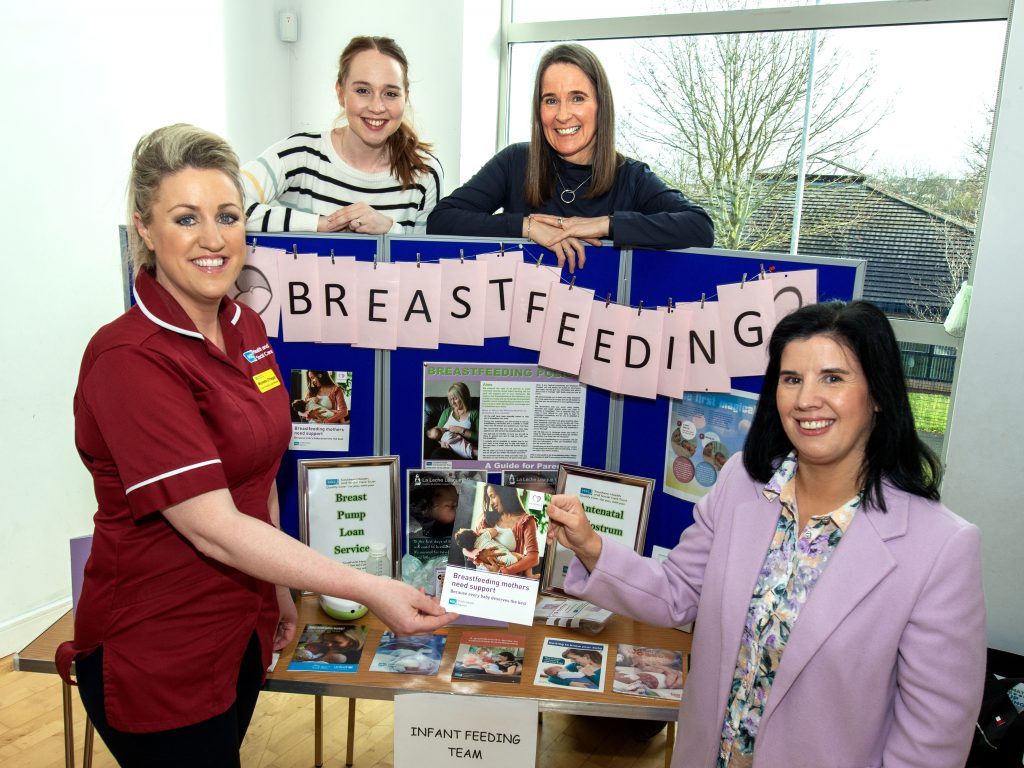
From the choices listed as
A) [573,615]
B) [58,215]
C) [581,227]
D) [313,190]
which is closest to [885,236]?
[581,227]

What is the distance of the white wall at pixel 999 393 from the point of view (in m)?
2.65

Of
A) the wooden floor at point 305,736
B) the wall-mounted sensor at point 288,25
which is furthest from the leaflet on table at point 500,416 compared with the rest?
the wall-mounted sensor at point 288,25

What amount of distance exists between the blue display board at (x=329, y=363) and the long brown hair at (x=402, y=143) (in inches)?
11.8

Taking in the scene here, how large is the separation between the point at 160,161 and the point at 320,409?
86 centimetres

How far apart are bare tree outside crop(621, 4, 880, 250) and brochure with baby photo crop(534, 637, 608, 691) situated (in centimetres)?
215

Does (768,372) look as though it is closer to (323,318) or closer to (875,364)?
(875,364)

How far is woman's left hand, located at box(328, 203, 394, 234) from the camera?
194cm

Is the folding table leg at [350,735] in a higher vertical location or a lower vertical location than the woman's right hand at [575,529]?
lower

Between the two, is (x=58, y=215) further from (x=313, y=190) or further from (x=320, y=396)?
(x=320, y=396)

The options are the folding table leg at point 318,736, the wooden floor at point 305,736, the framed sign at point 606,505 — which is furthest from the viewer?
the wooden floor at point 305,736

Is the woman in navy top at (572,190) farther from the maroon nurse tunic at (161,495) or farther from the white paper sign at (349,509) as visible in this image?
the maroon nurse tunic at (161,495)

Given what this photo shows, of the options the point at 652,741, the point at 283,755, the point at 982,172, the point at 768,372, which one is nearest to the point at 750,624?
the point at 768,372

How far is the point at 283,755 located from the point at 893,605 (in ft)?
6.55

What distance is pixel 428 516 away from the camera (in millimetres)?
2105
